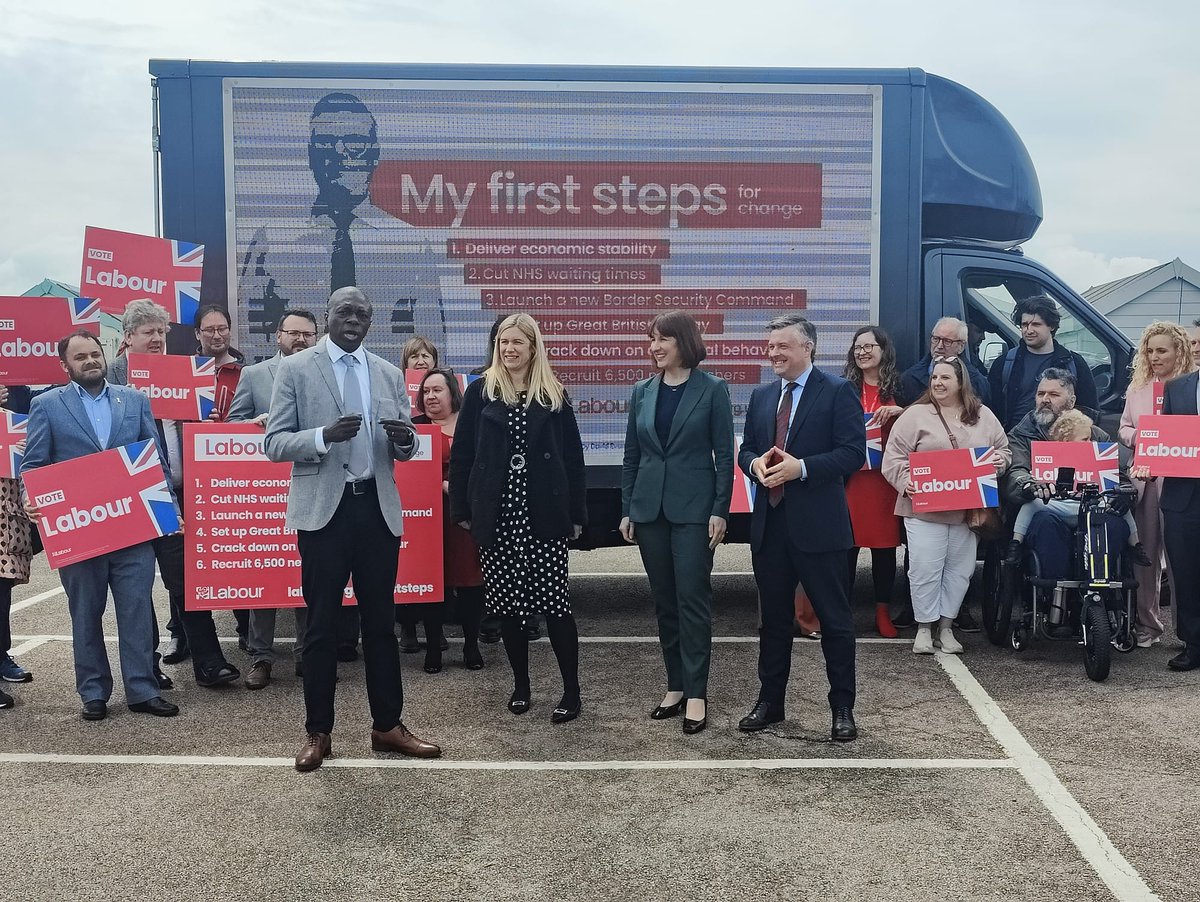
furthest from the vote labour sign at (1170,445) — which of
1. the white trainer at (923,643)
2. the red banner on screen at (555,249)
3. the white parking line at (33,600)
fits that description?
the white parking line at (33,600)

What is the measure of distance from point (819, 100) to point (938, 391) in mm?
1813

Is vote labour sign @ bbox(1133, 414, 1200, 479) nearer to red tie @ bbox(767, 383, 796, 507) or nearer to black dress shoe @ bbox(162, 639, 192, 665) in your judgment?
red tie @ bbox(767, 383, 796, 507)

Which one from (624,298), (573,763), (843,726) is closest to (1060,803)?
(843,726)

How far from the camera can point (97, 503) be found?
491 centimetres

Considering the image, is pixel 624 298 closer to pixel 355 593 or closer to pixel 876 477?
pixel 876 477

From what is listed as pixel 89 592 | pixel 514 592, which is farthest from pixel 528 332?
pixel 89 592

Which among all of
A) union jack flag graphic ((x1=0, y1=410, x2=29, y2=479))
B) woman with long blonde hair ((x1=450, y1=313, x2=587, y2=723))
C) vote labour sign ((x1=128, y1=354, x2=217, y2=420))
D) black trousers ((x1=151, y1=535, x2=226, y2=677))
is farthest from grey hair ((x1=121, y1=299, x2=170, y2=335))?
woman with long blonde hair ((x1=450, y1=313, x2=587, y2=723))

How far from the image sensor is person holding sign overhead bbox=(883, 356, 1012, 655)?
600 centimetres

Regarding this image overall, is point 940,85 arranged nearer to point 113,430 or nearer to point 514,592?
point 514,592

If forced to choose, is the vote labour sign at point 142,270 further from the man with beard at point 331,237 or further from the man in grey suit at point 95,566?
the man in grey suit at point 95,566

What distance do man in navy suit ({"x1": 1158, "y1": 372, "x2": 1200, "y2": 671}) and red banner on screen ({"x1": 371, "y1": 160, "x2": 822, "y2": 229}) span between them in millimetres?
2272

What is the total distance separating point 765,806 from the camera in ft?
12.7

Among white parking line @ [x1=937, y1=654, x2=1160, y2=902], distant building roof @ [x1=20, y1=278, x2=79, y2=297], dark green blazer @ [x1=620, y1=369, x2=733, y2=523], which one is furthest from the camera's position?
distant building roof @ [x1=20, y1=278, x2=79, y2=297]

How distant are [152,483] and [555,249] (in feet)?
8.29
